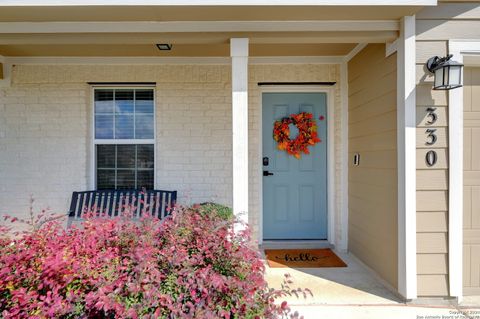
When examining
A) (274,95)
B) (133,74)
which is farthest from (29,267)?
(274,95)

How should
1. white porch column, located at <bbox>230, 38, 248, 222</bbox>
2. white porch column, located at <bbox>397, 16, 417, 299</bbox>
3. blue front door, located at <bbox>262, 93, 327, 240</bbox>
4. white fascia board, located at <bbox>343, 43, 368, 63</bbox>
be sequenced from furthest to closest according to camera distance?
blue front door, located at <bbox>262, 93, 327, 240</bbox> → white fascia board, located at <bbox>343, 43, 368, 63</bbox> → white porch column, located at <bbox>230, 38, 248, 222</bbox> → white porch column, located at <bbox>397, 16, 417, 299</bbox>

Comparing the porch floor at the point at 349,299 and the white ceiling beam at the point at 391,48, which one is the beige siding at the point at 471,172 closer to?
the porch floor at the point at 349,299

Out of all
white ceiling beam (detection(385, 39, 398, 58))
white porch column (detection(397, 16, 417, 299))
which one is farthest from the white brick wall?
white porch column (detection(397, 16, 417, 299))

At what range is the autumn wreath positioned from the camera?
15.0ft

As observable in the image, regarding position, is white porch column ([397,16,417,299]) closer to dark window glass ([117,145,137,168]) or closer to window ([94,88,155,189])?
window ([94,88,155,189])

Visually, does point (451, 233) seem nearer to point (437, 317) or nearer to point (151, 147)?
point (437, 317)

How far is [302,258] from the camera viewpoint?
4.16 metres

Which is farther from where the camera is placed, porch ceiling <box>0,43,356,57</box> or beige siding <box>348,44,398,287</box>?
porch ceiling <box>0,43,356,57</box>

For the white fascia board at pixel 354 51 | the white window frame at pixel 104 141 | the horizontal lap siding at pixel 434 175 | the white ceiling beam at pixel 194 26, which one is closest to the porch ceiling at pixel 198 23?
the white ceiling beam at pixel 194 26

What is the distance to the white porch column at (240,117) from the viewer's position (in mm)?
3078

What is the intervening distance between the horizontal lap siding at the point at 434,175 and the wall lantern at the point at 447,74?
0.12m

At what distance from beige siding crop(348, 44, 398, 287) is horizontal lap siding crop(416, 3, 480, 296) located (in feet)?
0.71

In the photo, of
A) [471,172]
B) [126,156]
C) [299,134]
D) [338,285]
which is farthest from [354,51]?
[126,156]

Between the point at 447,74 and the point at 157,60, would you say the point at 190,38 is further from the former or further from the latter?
the point at 447,74
